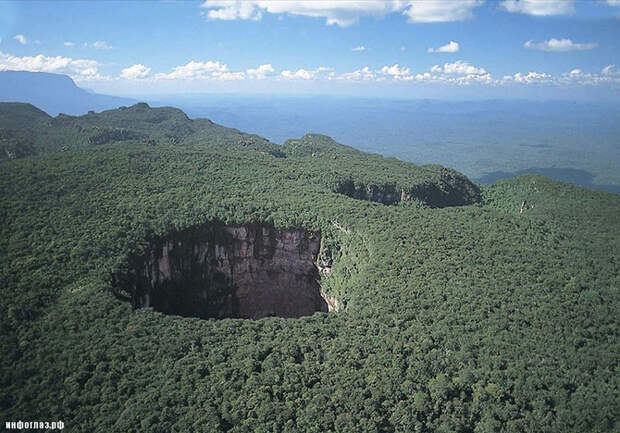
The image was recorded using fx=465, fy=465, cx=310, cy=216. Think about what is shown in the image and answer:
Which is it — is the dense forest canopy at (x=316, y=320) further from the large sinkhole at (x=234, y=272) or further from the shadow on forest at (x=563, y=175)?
the shadow on forest at (x=563, y=175)

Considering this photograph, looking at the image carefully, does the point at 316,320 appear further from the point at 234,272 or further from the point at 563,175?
the point at 563,175

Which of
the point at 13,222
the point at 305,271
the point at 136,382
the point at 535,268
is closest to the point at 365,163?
the point at 305,271

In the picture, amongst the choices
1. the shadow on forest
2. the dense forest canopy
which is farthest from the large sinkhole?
the shadow on forest

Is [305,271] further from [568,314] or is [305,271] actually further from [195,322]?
[568,314]

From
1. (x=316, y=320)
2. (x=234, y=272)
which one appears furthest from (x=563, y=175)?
(x=316, y=320)

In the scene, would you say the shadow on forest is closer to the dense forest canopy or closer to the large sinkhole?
the dense forest canopy
